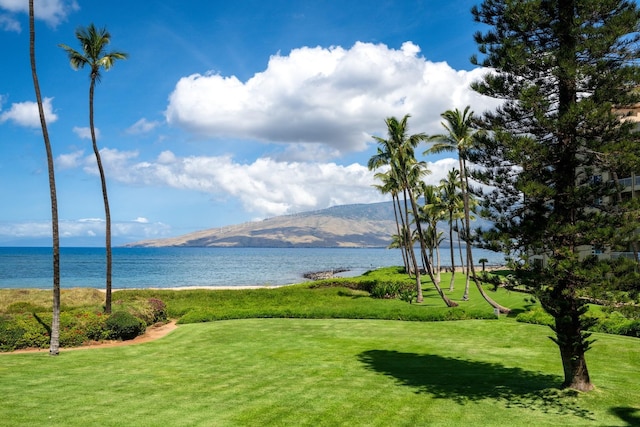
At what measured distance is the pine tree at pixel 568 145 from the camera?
12547 millimetres

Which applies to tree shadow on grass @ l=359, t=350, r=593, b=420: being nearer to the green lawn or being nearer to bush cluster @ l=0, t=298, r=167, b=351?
the green lawn

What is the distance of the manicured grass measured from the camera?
11672mm

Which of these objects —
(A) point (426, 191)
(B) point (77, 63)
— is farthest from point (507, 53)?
(A) point (426, 191)

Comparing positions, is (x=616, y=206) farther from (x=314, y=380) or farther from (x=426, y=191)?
(x=426, y=191)

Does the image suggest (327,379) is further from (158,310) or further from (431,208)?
(431,208)

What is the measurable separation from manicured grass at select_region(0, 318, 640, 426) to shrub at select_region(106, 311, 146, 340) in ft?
7.44

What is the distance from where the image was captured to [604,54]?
1331 cm

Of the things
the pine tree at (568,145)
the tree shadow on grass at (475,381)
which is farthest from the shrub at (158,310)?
the pine tree at (568,145)

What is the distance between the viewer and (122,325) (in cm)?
2342

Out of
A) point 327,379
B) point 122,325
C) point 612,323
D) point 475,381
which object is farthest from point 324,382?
point 612,323

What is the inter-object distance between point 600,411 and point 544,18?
11418 millimetres

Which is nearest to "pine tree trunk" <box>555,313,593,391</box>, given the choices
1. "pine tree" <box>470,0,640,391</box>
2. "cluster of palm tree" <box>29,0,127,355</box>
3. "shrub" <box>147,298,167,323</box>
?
"pine tree" <box>470,0,640,391</box>

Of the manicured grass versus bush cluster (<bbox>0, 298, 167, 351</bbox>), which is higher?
bush cluster (<bbox>0, 298, 167, 351</bbox>)

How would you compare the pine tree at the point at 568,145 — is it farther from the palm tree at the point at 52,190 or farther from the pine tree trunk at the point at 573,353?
the palm tree at the point at 52,190
